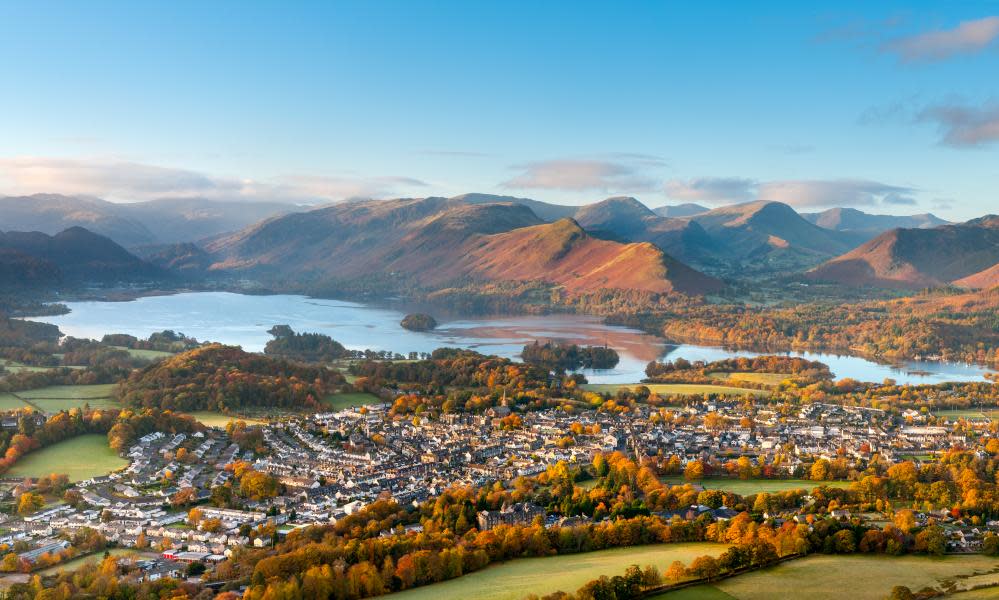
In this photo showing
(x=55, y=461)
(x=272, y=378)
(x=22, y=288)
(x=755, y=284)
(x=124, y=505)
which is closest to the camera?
(x=124, y=505)

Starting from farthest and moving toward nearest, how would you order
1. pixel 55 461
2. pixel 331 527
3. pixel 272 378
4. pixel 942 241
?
1. pixel 942 241
2. pixel 272 378
3. pixel 55 461
4. pixel 331 527

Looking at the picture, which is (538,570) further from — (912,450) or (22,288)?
(22,288)

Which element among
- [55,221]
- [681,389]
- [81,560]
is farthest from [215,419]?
[55,221]

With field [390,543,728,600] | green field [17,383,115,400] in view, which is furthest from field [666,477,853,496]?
green field [17,383,115,400]

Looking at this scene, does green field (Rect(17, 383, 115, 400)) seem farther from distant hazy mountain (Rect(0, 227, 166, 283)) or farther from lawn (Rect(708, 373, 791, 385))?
distant hazy mountain (Rect(0, 227, 166, 283))

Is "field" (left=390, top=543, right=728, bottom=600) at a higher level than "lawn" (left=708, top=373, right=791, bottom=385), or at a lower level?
lower

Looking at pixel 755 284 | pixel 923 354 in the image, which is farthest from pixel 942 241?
pixel 923 354
